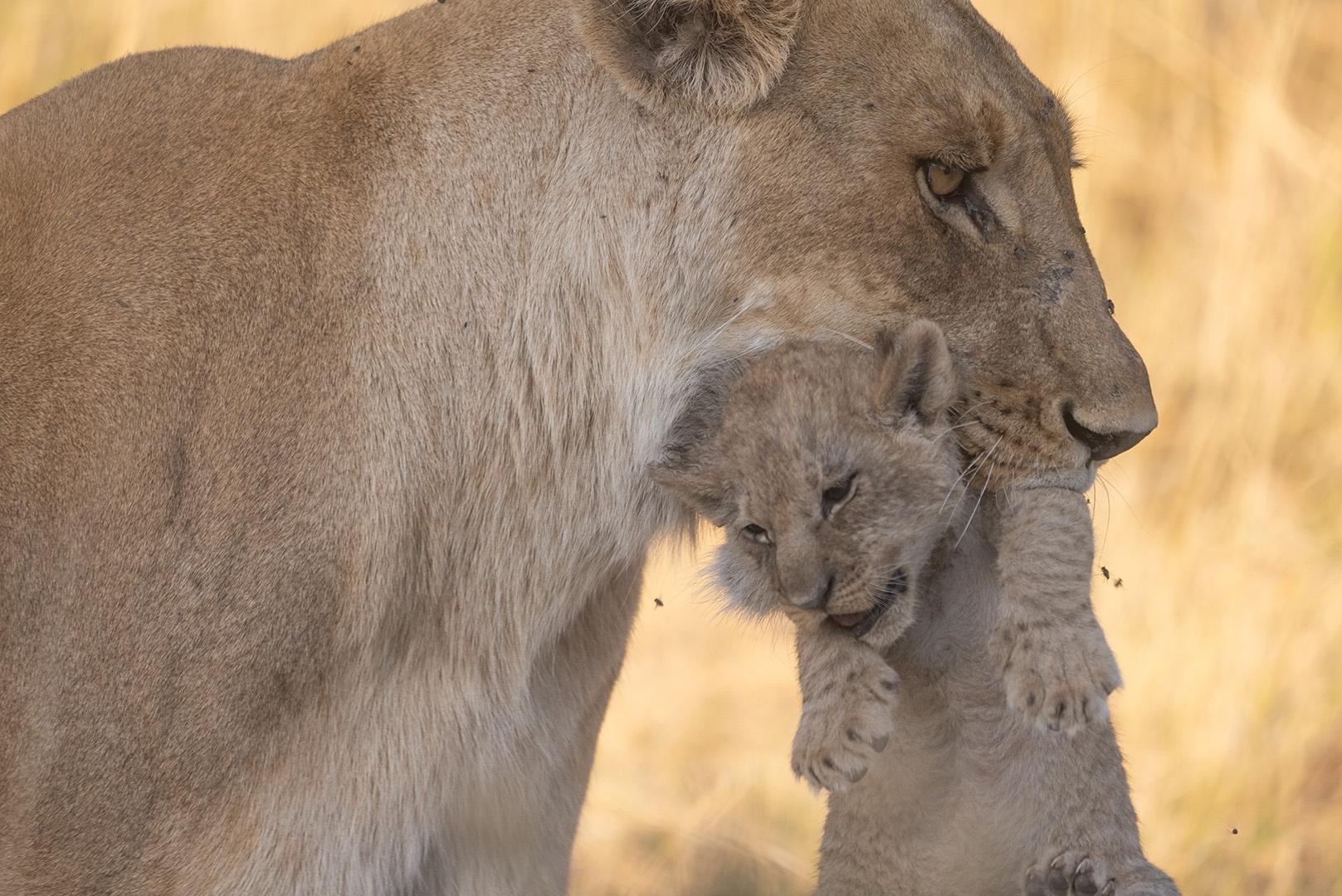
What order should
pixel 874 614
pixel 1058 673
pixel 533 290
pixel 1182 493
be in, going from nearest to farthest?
pixel 1058 673, pixel 874 614, pixel 533 290, pixel 1182 493

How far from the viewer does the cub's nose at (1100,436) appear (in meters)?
2.35

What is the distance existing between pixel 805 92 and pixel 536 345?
1.76 feet

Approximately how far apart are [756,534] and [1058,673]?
45 centimetres

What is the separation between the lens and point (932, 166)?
245 cm

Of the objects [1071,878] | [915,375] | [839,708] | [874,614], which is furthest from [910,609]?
[1071,878]

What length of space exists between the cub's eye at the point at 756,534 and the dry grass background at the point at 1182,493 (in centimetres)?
194

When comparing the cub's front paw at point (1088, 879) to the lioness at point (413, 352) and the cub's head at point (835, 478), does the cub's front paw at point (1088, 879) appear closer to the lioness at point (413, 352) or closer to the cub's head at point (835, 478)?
the cub's head at point (835, 478)

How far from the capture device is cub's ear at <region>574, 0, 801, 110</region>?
2.45 m

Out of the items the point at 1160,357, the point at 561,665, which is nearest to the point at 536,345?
the point at 561,665

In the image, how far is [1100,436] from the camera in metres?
2.38

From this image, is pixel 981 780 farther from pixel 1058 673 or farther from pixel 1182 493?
pixel 1182 493

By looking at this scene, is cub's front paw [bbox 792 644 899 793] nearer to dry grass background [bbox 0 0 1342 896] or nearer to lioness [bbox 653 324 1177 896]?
lioness [bbox 653 324 1177 896]

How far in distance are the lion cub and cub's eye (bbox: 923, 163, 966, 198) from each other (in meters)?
0.25

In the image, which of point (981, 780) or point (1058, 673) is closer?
point (1058, 673)
